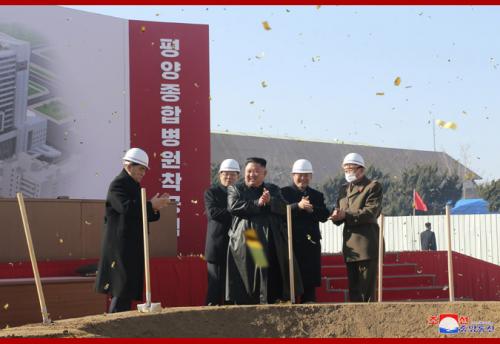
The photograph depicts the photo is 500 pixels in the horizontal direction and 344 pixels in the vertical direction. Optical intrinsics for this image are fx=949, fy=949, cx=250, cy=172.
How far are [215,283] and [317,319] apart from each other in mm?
2722

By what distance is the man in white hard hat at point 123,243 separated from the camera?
24.3 feet

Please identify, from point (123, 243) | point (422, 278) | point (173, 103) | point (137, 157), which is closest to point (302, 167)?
point (137, 157)

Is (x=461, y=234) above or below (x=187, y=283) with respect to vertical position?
above

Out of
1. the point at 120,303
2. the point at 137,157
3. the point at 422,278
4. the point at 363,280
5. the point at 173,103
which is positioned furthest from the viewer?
the point at 173,103

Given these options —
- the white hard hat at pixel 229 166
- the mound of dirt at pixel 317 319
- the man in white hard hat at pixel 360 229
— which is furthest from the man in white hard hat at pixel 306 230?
the mound of dirt at pixel 317 319

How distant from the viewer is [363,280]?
836cm

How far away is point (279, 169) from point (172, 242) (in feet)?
158

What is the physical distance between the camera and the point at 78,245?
11773 millimetres

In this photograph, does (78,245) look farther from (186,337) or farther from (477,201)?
(477,201)

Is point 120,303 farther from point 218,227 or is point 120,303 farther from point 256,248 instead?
point 218,227

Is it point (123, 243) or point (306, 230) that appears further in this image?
point (306, 230)

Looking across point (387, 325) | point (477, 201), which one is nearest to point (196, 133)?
point (387, 325)

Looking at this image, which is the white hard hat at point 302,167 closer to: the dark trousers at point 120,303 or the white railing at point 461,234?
the dark trousers at point 120,303
